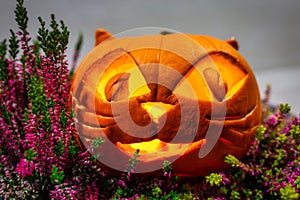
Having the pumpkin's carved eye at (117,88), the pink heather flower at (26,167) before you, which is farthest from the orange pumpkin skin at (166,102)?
the pink heather flower at (26,167)

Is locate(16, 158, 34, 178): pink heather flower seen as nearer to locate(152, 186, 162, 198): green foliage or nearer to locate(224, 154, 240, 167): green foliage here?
locate(152, 186, 162, 198): green foliage

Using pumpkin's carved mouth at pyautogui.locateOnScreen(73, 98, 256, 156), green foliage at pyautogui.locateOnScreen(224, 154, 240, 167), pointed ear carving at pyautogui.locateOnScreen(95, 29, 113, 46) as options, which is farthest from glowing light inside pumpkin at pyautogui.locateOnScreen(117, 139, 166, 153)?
pointed ear carving at pyautogui.locateOnScreen(95, 29, 113, 46)

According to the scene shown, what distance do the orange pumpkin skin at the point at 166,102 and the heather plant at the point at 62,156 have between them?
3 centimetres

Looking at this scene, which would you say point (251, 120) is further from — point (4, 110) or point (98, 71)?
point (4, 110)

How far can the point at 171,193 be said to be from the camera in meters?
0.66

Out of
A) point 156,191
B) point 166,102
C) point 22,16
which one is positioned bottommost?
point 156,191

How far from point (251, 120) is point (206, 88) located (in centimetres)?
12

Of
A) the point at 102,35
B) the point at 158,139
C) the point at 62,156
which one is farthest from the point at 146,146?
the point at 102,35

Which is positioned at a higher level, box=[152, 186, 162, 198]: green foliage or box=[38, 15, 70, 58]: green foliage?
box=[38, 15, 70, 58]: green foliage

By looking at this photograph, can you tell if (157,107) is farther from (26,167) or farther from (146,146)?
(26,167)

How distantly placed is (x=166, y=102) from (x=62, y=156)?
0.67ft

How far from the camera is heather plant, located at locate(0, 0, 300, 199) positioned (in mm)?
630

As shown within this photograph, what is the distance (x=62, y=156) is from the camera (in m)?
0.66

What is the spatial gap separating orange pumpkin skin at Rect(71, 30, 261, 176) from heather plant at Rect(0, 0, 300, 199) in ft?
0.10
